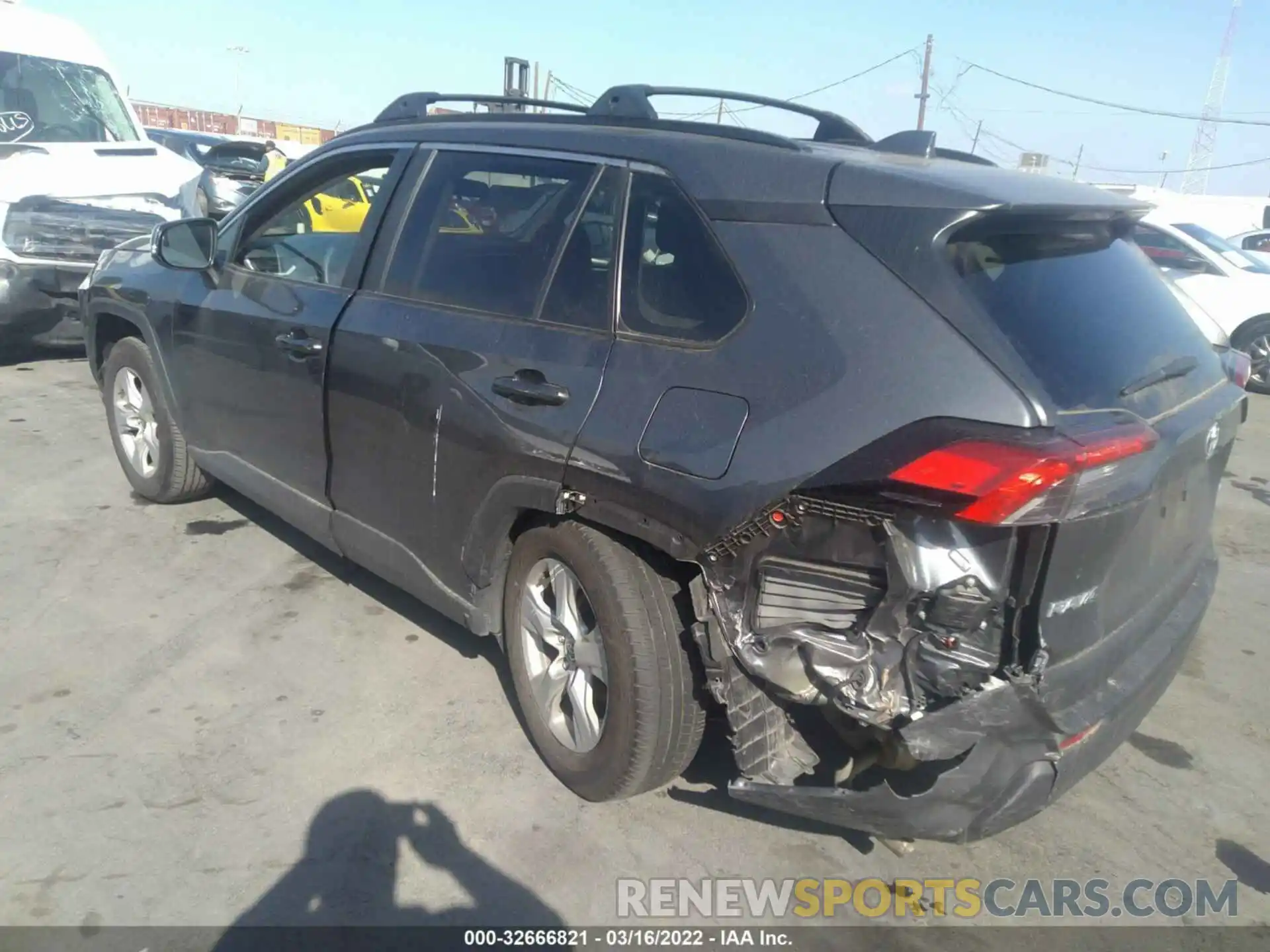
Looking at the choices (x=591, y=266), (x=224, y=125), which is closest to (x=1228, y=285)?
(x=591, y=266)

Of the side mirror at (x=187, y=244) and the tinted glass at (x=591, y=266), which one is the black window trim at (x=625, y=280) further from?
the side mirror at (x=187, y=244)

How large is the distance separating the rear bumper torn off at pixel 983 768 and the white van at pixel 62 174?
24.0ft

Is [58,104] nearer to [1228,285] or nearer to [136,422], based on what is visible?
[136,422]

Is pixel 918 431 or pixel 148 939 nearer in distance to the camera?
pixel 918 431

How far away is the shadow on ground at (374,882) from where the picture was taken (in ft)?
8.35

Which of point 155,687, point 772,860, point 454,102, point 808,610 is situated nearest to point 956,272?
point 808,610

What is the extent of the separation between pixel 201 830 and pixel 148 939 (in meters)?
0.41

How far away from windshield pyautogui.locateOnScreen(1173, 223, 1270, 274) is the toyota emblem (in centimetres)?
953

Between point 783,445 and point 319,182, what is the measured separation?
2.58 metres

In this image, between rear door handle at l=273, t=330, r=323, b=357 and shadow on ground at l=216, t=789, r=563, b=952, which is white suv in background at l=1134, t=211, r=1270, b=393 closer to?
rear door handle at l=273, t=330, r=323, b=357

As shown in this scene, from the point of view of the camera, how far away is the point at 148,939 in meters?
2.45

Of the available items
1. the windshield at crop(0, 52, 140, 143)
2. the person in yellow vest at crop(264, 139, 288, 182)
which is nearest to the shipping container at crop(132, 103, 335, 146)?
the person in yellow vest at crop(264, 139, 288, 182)

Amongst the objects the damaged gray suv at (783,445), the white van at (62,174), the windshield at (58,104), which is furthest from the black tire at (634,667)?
the windshield at (58,104)

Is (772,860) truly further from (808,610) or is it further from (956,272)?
(956,272)
